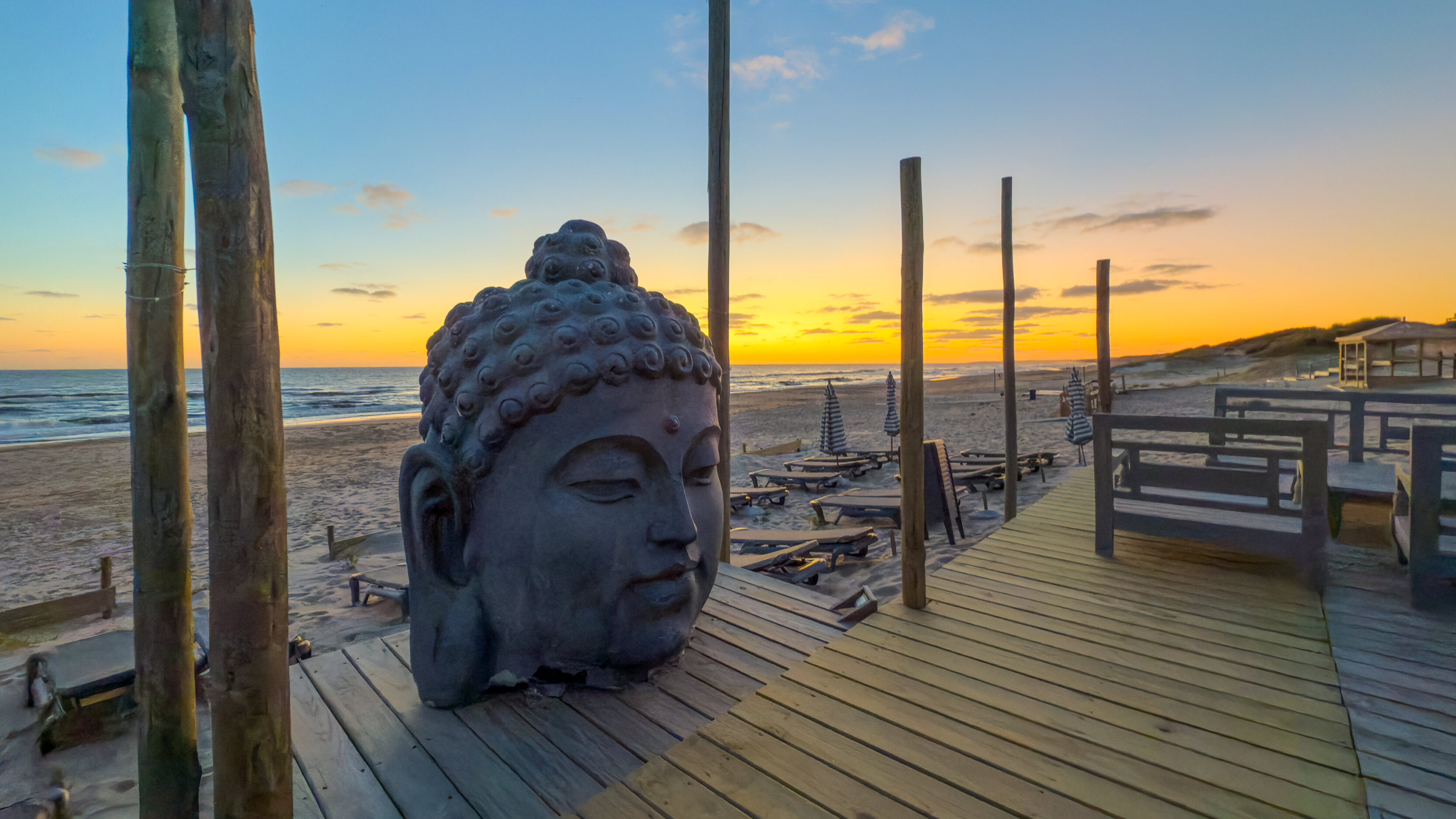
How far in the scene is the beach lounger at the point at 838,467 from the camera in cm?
1311

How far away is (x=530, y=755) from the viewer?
2801mm

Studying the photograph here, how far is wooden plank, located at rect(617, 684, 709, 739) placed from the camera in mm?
2988

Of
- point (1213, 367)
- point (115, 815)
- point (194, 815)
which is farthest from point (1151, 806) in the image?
point (1213, 367)

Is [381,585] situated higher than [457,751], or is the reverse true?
[457,751]

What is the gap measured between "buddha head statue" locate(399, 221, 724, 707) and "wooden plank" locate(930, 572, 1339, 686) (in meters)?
2.18

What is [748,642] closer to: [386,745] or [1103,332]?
[386,745]

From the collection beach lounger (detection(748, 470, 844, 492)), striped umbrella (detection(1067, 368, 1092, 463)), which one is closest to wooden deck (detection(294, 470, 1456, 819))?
beach lounger (detection(748, 470, 844, 492))

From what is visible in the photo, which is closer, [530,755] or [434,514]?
[530,755]

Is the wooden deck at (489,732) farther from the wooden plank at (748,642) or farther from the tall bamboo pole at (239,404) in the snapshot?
the tall bamboo pole at (239,404)

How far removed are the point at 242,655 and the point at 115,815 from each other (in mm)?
2694

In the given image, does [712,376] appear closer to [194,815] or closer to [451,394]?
[451,394]

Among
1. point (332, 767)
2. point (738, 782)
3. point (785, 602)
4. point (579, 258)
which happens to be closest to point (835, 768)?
point (738, 782)

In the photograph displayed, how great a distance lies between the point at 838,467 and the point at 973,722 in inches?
416

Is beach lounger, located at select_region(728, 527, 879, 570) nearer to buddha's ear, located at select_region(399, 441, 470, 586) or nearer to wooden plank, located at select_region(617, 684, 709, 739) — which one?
wooden plank, located at select_region(617, 684, 709, 739)
